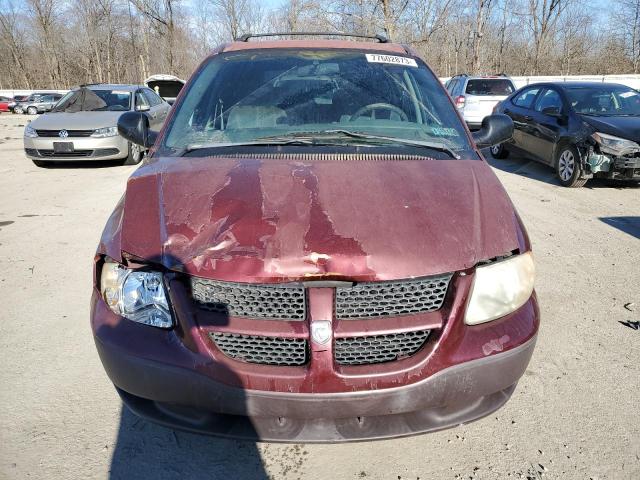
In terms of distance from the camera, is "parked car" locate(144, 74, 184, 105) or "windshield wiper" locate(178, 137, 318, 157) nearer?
"windshield wiper" locate(178, 137, 318, 157)

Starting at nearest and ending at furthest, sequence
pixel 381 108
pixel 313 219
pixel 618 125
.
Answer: pixel 313 219, pixel 381 108, pixel 618 125

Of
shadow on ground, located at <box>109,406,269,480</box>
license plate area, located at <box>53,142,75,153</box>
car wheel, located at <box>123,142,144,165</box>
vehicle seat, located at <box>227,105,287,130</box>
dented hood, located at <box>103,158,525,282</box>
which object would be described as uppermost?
vehicle seat, located at <box>227,105,287,130</box>

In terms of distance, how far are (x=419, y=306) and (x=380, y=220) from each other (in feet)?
1.21

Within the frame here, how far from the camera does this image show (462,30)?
39.6m

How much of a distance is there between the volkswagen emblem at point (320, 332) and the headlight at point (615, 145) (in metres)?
6.88

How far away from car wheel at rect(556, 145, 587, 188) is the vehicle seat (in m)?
6.13

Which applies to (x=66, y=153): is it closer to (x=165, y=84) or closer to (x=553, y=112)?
(x=553, y=112)

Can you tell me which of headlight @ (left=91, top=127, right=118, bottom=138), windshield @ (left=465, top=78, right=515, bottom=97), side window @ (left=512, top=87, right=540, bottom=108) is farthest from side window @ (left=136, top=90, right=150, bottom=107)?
windshield @ (left=465, top=78, right=515, bottom=97)

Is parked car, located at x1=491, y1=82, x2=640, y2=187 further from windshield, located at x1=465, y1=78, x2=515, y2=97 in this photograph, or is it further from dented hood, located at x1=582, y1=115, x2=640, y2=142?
windshield, located at x1=465, y1=78, x2=515, y2=97

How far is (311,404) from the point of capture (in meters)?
1.67

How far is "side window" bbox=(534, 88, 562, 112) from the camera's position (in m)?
8.19

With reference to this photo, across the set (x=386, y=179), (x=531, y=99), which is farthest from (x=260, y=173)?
(x=531, y=99)

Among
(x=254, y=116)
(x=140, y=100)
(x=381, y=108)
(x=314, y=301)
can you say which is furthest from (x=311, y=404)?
(x=140, y=100)

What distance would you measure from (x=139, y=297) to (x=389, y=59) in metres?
2.24
